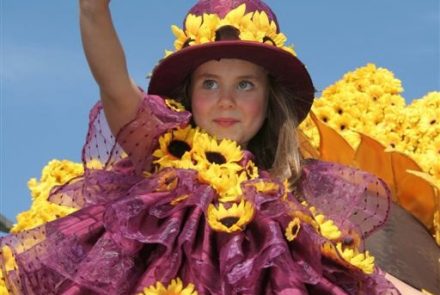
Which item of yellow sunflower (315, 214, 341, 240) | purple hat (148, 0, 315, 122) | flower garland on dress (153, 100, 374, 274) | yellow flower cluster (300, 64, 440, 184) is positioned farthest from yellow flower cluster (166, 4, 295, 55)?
yellow flower cluster (300, 64, 440, 184)

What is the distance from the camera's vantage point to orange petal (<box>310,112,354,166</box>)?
140 inches

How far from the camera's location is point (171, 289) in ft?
8.39

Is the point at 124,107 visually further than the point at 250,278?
Yes

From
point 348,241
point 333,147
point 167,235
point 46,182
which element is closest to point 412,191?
point 333,147

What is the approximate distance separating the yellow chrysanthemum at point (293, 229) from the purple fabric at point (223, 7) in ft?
2.22

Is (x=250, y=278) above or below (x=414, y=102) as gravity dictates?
below

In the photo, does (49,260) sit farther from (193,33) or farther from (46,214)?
(46,214)

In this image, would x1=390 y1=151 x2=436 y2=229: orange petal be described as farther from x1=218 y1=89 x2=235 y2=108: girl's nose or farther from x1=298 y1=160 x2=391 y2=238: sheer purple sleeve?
x1=218 y1=89 x2=235 y2=108: girl's nose

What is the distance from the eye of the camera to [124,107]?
2.82 meters

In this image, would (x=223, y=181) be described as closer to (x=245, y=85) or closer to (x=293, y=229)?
(x=293, y=229)

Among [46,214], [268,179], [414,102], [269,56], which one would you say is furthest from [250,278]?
[414,102]

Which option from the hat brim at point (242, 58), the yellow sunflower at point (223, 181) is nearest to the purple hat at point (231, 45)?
the hat brim at point (242, 58)

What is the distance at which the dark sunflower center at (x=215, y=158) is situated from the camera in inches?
113

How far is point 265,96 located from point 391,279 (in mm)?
621
